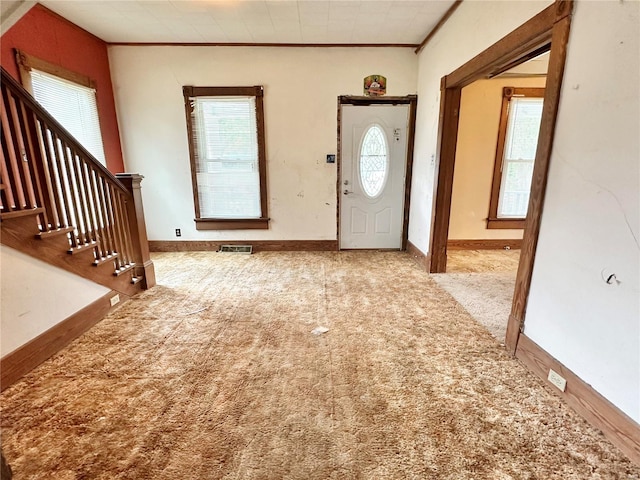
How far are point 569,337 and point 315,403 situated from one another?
4.65 feet

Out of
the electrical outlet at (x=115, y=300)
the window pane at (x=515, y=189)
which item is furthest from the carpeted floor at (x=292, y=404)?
the window pane at (x=515, y=189)

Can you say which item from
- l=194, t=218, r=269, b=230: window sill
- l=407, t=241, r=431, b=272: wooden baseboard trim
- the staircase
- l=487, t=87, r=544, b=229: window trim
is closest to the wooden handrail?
the staircase

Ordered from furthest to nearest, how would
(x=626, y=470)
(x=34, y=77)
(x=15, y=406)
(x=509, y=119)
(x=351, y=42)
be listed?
(x=509, y=119)
(x=351, y=42)
(x=34, y=77)
(x=15, y=406)
(x=626, y=470)

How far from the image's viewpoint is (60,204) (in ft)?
7.52

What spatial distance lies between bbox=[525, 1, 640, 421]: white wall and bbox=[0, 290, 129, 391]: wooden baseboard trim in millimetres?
3136

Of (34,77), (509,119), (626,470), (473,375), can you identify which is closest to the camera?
(626,470)

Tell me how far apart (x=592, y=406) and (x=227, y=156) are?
14.0 feet

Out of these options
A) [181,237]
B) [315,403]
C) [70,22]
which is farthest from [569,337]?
[70,22]

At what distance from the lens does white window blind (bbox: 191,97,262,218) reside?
4.17 meters

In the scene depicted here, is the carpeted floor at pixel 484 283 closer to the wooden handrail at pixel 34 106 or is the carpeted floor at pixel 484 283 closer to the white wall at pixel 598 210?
the white wall at pixel 598 210

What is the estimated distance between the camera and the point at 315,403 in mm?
1717

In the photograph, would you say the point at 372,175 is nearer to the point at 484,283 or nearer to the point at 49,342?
the point at 484,283

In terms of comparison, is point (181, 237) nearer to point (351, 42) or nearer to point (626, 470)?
point (351, 42)

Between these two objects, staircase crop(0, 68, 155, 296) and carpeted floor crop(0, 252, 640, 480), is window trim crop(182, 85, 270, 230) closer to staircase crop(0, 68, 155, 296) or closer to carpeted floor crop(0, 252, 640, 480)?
staircase crop(0, 68, 155, 296)
